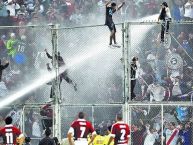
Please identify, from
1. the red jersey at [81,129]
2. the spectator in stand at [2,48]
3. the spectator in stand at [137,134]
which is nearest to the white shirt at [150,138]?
the spectator in stand at [137,134]

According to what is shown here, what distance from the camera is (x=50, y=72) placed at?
2761 cm

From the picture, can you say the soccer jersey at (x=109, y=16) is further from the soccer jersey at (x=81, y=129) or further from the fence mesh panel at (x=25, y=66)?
the soccer jersey at (x=81, y=129)

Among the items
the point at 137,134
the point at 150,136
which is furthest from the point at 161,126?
the point at 137,134

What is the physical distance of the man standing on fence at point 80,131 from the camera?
2402 cm

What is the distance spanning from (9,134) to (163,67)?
8020 millimetres

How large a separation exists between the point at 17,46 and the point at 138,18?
6581 mm

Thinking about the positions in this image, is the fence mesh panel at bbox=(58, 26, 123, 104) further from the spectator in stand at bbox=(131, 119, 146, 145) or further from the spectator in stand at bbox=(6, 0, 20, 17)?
the spectator in stand at bbox=(6, 0, 20, 17)

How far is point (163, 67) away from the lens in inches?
1194

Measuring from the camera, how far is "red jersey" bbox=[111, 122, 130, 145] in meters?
24.1

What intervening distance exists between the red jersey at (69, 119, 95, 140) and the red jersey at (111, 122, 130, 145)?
0.58 meters

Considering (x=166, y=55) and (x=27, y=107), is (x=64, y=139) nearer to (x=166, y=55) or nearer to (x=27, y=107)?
(x=27, y=107)

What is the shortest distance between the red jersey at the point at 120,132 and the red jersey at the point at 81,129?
58 centimetres

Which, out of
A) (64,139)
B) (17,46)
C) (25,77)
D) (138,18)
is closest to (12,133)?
(64,139)

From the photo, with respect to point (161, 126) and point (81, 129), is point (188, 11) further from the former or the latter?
point (81, 129)
